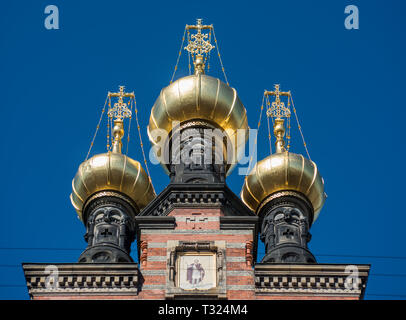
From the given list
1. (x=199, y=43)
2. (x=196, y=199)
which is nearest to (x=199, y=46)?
(x=199, y=43)

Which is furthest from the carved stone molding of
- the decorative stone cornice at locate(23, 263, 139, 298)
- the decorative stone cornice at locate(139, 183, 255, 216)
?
the decorative stone cornice at locate(139, 183, 255, 216)

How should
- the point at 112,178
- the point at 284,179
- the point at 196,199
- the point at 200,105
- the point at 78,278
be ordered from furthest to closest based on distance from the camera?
the point at 112,178 → the point at 284,179 → the point at 200,105 → the point at 196,199 → the point at 78,278

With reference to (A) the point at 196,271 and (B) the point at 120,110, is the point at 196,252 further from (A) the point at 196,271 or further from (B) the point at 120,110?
(B) the point at 120,110

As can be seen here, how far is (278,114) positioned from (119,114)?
510cm

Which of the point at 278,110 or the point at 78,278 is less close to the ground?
the point at 278,110

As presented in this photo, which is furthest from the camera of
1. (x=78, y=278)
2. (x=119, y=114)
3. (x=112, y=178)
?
(x=119, y=114)

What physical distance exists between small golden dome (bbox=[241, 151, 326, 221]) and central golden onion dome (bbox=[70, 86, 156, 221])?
3011 millimetres

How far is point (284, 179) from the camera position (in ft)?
97.6

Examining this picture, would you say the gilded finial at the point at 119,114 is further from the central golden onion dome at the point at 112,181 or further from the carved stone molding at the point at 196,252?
the carved stone molding at the point at 196,252

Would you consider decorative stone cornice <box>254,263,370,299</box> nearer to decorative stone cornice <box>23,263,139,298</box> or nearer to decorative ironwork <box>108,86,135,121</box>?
decorative stone cornice <box>23,263,139,298</box>

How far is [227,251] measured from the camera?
75.9 feet
